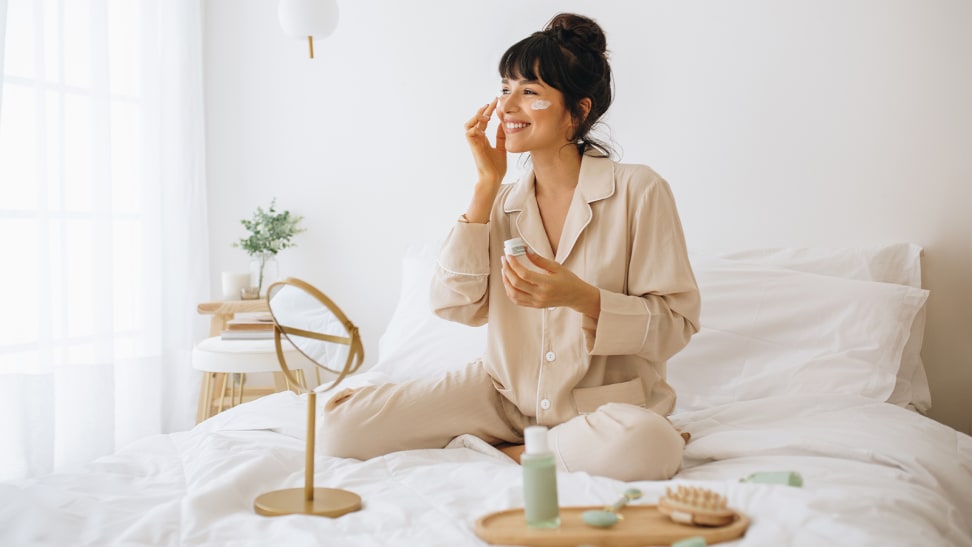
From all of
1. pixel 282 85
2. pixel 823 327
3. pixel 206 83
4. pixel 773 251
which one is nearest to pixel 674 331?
pixel 823 327

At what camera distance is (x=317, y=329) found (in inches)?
54.1

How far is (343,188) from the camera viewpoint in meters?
3.42

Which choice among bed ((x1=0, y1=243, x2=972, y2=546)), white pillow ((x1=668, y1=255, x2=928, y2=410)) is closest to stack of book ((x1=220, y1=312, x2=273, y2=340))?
bed ((x1=0, y1=243, x2=972, y2=546))

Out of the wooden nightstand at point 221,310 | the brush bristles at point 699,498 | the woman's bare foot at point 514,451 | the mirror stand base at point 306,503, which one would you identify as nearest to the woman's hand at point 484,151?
the woman's bare foot at point 514,451

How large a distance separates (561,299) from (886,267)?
1.14m

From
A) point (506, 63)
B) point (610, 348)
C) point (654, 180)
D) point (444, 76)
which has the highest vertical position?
point (444, 76)

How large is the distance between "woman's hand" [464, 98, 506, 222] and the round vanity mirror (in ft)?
1.92

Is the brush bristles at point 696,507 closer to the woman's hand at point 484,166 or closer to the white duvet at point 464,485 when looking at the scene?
the white duvet at point 464,485

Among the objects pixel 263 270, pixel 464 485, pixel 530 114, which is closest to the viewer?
pixel 464 485

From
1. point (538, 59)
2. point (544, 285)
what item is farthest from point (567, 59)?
point (544, 285)

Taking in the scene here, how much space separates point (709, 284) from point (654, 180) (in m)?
0.59

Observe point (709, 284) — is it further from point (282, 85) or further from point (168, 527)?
point (282, 85)

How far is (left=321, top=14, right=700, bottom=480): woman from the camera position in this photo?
1736 mm

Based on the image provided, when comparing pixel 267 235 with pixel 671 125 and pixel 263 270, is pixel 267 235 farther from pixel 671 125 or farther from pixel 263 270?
pixel 671 125
